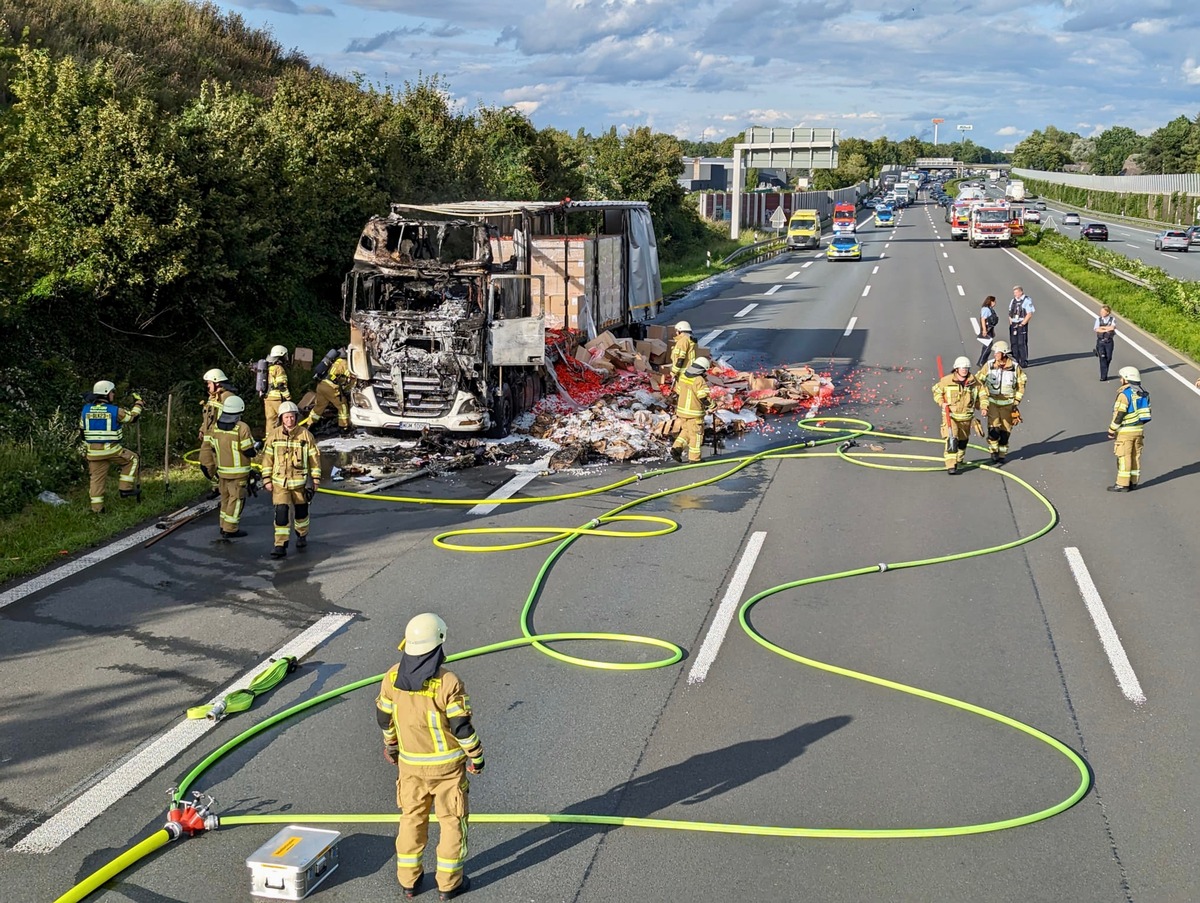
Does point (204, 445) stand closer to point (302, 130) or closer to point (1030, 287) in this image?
point (302, 130)

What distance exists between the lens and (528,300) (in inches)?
689

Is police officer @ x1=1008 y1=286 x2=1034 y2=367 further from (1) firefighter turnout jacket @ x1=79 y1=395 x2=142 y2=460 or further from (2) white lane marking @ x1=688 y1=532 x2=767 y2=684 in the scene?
(1) firefighter turnout jacket @ x1=79 y1=395 x2=142 y2=460

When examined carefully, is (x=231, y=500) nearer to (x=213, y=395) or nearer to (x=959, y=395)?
(x=213, y=395)

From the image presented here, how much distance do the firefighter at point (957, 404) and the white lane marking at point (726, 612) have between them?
385cm

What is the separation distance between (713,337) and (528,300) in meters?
10.6

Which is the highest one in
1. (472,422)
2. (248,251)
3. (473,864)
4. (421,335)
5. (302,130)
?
(302,130)

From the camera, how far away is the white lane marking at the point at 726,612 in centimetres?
852

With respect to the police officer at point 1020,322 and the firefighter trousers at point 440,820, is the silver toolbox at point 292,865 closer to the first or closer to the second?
the firefighter trousers at point 440,820

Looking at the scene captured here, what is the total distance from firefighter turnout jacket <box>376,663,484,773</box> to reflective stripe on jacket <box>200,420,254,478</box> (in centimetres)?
666

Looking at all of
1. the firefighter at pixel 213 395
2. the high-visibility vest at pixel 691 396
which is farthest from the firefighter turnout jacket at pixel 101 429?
the high-visibility vest at pixel 691 396

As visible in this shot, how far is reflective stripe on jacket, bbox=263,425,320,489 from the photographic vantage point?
36.0 ft

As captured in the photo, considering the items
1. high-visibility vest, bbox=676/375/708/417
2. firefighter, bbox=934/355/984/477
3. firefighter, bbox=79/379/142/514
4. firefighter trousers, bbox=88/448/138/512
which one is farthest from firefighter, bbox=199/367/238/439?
firefighter, bbox=934/355/984/477

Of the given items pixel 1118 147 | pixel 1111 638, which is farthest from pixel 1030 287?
pixel 1118 147

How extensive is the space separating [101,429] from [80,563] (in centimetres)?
196
